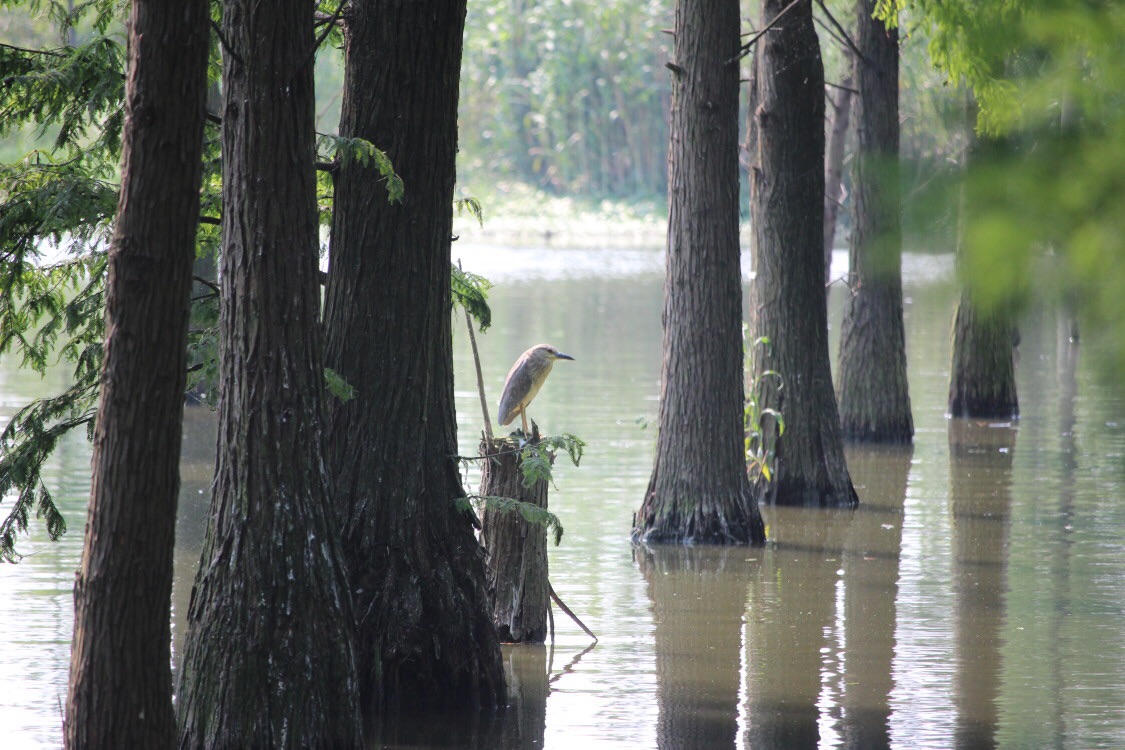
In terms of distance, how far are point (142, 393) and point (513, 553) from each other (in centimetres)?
380

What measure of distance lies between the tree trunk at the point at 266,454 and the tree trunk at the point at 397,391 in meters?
1.10

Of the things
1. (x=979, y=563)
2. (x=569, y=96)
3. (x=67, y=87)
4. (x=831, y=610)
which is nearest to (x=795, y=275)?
(x=979, y=563)

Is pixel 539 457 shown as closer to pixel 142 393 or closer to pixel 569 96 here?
pixel 142 393

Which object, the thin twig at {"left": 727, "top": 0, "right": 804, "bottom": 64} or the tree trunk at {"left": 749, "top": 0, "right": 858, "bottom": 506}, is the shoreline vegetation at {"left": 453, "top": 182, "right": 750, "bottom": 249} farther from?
the thin twig at {"left": 727, "top": 0, "right": 804, "bottom": 64}

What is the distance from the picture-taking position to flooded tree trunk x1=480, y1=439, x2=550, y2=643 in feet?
27.6

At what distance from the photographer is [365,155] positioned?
269 inches

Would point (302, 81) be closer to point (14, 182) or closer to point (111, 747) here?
point (14, 182)

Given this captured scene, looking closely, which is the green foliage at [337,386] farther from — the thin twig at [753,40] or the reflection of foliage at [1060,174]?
the thin twig at [753,40]

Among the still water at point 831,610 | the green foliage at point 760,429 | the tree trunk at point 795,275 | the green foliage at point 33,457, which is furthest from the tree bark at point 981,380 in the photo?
the green foliage at point 33,457

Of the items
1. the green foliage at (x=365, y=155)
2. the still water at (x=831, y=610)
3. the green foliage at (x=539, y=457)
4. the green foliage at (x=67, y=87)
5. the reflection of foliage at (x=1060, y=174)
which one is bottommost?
the still water at (x=831, y=610)

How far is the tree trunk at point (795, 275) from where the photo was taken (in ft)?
44.3

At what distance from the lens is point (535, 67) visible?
9131cm

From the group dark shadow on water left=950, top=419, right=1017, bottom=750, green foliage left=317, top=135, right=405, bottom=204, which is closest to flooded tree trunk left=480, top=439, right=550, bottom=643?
green foliage left=317, top=135, right=405, bottom=204

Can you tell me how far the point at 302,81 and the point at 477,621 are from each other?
115 inches
